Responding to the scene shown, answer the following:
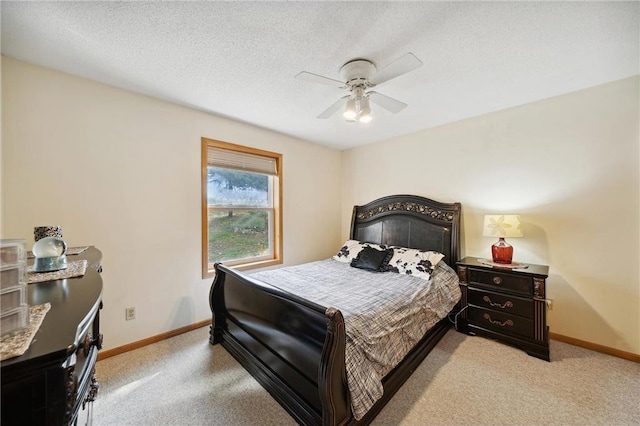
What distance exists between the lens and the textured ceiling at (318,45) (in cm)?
148

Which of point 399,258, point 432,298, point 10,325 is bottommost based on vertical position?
point 432,298

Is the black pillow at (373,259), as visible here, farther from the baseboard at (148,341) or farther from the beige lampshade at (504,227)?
the baseboard at (148,341)

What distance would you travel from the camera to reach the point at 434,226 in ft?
10.8

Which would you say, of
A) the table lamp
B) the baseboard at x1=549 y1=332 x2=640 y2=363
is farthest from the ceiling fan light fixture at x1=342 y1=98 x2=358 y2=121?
the baseboard at x1=549 y1=332 x2=640 y2=363

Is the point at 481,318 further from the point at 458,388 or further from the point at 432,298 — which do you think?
the point at 458,388

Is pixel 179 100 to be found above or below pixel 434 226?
above

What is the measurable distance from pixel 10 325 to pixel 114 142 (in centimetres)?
225

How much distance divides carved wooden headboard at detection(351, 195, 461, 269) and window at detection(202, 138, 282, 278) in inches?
54.2

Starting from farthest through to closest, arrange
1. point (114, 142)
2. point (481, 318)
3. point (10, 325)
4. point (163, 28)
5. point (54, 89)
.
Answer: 1. point (481, 318)
2. point (114, 142)
3. point (54, 89)
4. point (163, 28)
5. point (10, 325)

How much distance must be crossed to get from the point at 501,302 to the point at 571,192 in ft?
4.28

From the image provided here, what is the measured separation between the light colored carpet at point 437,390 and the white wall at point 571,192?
47 cm

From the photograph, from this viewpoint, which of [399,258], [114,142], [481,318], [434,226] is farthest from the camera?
[434,226]

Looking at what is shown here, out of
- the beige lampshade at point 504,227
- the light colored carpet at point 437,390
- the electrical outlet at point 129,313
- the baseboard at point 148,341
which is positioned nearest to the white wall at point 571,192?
the beige lampshade at point 504,227

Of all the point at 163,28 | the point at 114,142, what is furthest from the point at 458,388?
the point at 114,142
